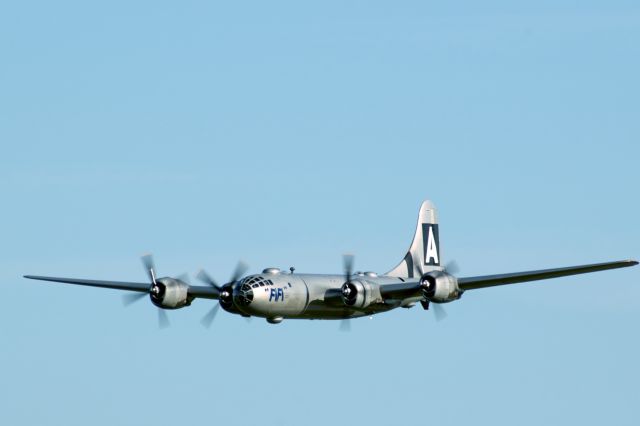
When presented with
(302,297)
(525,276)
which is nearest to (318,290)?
(302,297)

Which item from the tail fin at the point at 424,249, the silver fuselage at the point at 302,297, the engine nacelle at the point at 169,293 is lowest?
the silver fuselage at the point at 302,297

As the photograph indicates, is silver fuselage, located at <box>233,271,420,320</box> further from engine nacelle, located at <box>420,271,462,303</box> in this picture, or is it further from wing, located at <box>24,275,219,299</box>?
wing, located at <box>24,275,219,299</box>

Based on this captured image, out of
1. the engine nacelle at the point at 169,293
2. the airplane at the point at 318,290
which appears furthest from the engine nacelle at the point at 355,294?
the engine nacelle at the point at 169,293

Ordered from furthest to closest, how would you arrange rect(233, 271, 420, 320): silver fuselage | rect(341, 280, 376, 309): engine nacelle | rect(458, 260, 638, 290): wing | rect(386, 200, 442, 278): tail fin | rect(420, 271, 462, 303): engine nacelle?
rect(386, 200, 442, 278): tail fin < rect(341, 280, 376, 309): engine nacelle < rect(420, 271, 462, 303): engine nacelle < rect(233, 271, 420, 320): silver fuselage < rect(458, 260, 638, 290): wing

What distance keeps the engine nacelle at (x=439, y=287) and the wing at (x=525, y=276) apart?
78 centimetres

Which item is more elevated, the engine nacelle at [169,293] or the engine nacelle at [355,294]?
the engine nacelle at [169,293]

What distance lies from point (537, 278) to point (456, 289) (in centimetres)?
420

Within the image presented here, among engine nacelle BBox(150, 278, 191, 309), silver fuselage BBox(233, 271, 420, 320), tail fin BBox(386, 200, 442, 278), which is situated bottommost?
silver fuselage BBox(233, 271, 420, 320)

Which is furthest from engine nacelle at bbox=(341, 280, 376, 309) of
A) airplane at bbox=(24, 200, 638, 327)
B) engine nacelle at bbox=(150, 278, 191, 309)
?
engine nacelle at bbox=(150, 278, 191, 309)

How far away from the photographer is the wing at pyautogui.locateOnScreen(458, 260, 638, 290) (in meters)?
70.9

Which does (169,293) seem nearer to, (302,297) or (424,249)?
(302,297)

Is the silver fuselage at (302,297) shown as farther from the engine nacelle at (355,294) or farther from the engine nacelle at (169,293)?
the engine nacelle at (169,293)

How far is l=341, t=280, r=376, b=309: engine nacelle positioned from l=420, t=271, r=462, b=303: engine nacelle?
294 centimetres

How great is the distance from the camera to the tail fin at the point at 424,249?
275ft
